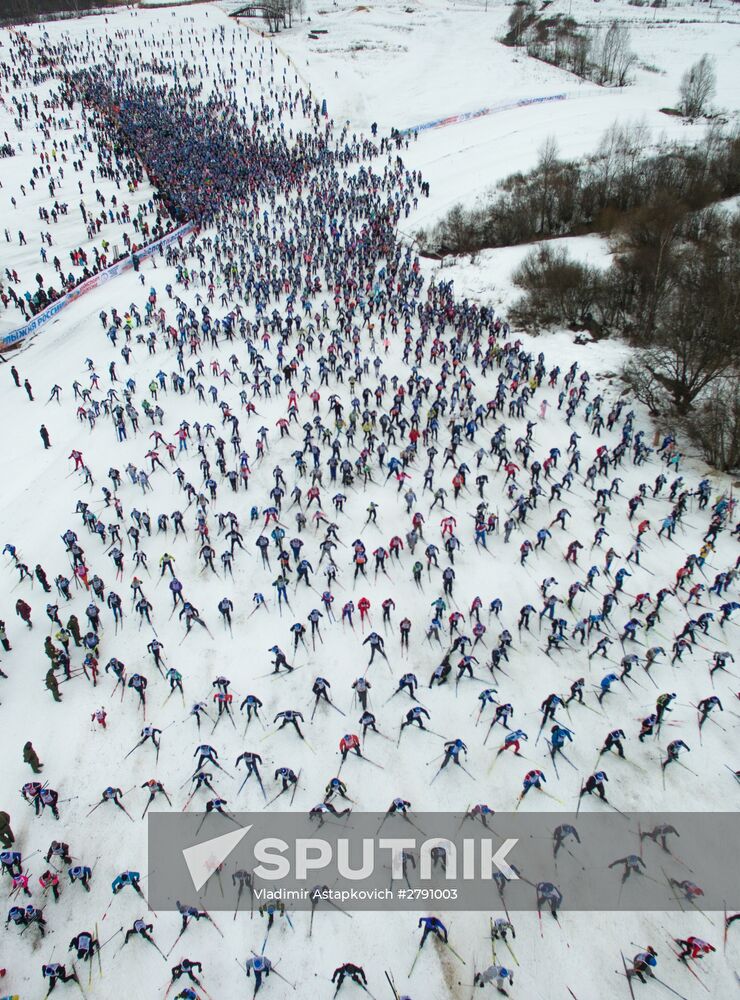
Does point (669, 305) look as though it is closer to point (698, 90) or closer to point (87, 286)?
point (87, 286)

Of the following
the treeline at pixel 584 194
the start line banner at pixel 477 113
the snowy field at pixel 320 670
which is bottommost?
the snowy field at pixel 320 670

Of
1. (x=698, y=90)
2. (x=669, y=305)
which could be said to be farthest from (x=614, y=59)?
(x=669, y=305)

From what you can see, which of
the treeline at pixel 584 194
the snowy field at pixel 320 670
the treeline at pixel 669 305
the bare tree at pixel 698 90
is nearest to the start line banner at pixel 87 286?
the snowy field at pixel 320 670

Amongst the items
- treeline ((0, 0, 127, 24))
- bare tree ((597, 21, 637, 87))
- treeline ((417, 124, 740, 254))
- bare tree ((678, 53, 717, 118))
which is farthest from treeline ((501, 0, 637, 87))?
treeline ((0, 0, 127, 24))

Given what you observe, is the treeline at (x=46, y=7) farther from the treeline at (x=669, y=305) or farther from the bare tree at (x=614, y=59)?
the treeline at (x=669, y=305)

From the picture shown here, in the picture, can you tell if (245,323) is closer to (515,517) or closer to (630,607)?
(515,517)

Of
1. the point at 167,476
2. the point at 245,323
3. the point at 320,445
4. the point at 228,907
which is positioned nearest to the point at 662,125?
the point at 245,323
